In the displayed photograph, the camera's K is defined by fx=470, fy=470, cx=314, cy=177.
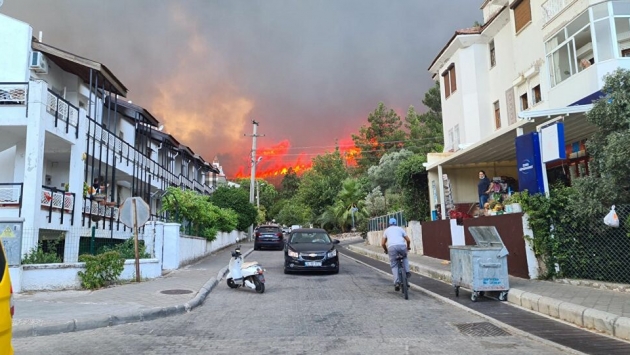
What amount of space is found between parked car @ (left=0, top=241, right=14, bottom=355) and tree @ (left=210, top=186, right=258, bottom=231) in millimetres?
31038

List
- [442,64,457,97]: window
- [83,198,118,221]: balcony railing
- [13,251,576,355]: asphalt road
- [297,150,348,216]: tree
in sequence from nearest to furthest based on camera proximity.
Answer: [13,251,576,355]: asphalt road < [83,198,118,221]: balcony railing < [442,64,457,97]: window < [297,150,348,216]: tree

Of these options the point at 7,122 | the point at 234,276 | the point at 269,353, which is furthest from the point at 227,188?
the point at 269,353

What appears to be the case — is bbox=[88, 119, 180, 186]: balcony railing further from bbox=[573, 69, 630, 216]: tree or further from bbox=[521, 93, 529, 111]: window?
bbox=[521, 93, 529, 111]: window

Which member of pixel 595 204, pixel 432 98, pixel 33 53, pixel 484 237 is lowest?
pixel 484 237

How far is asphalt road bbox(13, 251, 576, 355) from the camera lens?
6.29m

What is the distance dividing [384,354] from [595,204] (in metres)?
6.76

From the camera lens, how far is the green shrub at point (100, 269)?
1192cm

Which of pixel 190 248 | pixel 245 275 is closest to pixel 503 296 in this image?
pixel 245 275

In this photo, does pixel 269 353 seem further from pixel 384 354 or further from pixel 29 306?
pixel 29 306

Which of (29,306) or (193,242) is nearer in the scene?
(29,306)

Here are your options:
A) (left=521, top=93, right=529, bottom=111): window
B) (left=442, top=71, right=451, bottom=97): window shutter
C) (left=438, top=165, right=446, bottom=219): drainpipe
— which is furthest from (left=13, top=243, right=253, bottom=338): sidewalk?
(left=442, top=71, right=451, bottom=97): window shutter

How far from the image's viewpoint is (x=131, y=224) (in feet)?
43.1

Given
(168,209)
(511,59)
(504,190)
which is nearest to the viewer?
(504,190)

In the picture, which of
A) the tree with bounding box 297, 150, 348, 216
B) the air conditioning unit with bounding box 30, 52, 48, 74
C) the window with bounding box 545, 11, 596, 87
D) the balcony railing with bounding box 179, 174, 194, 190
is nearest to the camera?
the window with bounding box 545, 11, 596, 87
